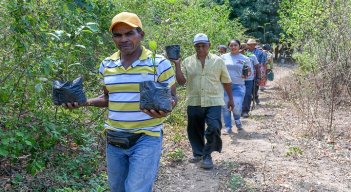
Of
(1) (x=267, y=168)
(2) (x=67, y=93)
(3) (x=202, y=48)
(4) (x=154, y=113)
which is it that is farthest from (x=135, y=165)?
(1) (x=267, y=168)

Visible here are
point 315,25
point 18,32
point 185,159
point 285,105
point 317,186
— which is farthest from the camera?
point 285,105

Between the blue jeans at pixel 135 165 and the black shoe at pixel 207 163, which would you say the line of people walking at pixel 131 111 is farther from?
the black shoe at pixel 207 163

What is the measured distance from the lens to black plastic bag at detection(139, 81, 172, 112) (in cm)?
312

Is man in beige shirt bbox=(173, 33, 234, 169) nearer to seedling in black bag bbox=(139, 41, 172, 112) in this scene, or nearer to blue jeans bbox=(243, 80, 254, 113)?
seedling in black bag bbox=(139, 41, 172, 112)

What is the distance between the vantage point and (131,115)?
3453 mm

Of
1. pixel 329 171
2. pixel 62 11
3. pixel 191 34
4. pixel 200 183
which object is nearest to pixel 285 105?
pixel 191 34

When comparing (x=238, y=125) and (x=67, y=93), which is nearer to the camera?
(x=67, y=93)

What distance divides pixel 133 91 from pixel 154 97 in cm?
38

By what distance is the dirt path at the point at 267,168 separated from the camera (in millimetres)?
5586

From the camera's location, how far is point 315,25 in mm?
10906

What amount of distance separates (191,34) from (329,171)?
192 inches

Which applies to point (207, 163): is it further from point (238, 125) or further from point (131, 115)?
point (131, 115)

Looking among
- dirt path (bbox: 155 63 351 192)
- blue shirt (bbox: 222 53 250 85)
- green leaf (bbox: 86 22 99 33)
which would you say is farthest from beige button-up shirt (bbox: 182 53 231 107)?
blue shirt (bbox: 222 53 250 85)

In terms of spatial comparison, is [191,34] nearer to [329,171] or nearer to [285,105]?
[285,105]
